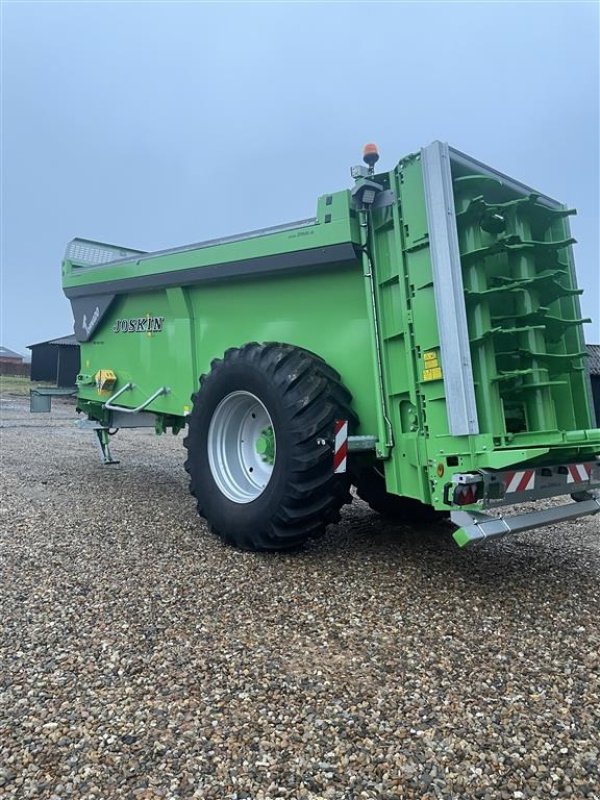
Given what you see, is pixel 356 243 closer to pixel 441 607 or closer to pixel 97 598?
pixel 441 607

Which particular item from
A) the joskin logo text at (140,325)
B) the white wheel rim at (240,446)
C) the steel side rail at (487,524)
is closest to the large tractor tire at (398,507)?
the white wheel rim at (240,446)

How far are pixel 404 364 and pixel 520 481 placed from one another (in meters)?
1.05

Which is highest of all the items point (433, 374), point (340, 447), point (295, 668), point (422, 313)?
point (422, 313)

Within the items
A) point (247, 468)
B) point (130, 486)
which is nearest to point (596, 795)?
point (247, 468)

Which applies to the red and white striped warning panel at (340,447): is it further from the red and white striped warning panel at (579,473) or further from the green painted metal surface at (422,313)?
the red and white striped warning panel at (579,473)

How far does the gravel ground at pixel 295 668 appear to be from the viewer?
7.00 ft

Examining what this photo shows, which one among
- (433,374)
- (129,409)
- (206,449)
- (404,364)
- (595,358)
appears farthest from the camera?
(595,358)

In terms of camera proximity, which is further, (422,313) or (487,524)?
(422,313)

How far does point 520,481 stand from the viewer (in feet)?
11.9

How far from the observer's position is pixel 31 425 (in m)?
15.2

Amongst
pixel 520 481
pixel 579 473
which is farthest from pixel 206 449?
pixel 579 473

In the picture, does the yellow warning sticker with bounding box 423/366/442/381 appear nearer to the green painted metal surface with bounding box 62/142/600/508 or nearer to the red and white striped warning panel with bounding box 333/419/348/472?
the green painted metal surface with bounding box 62/142/600/508

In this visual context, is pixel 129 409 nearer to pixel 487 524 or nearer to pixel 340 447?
pixel 340 447

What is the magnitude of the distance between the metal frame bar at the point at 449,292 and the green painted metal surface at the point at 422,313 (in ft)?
0.25
